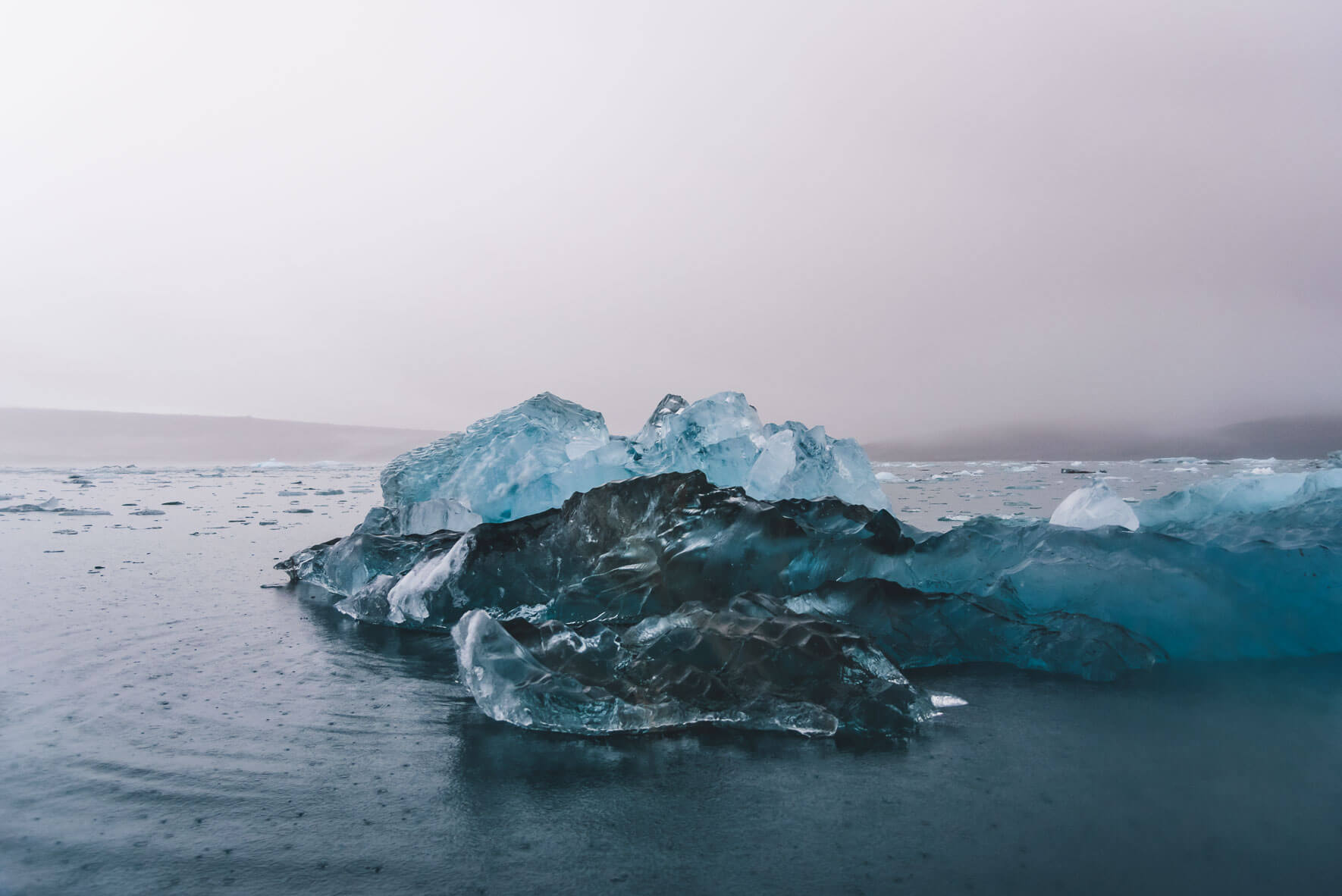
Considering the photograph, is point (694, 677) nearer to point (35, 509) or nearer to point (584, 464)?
point (584, 464)

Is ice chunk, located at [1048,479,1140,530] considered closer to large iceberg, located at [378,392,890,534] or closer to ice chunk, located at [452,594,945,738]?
large iceberg, located at [378,392,890,534]

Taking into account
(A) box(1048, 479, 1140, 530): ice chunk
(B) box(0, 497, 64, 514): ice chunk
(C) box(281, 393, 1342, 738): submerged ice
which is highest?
(A) box(1048, 479, 1140, 530): ice chunk

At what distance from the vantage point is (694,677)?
3.09 meters

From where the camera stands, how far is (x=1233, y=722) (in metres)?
2.94

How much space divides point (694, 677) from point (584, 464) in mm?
3834

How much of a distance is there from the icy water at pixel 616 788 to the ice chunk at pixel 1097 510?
225 centimetres

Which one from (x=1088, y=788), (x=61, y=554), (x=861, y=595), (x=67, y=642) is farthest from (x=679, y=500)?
(x=61, y=554)

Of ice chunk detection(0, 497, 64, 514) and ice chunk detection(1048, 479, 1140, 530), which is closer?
ice chunk detection(1048, 479, 1140, 530)

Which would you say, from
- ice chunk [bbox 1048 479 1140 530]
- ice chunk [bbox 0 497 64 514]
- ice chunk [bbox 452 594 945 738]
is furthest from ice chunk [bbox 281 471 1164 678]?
ice chunk [bbox 0 497 64 514]

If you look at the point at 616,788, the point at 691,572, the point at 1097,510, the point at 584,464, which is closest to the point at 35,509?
the point at 584,464

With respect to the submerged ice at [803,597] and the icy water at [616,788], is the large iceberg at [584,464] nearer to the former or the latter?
the submerged ice at [803,597]

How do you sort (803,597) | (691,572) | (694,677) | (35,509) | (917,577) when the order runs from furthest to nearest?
(35,509), (917,577), (691,572), (803,597), (694,677)

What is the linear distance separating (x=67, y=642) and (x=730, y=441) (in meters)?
4.90

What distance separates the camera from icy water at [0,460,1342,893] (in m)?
1.77
